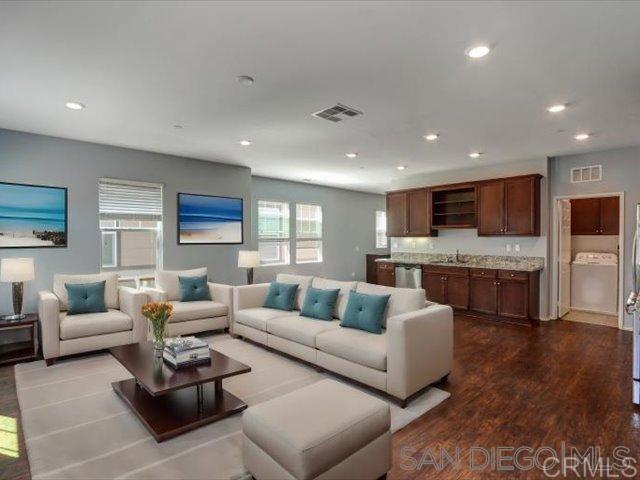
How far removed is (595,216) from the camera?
655 cm

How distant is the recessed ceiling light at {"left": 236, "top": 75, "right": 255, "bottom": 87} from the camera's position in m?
2.94

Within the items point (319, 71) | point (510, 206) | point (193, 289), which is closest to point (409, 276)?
point (510, 206)

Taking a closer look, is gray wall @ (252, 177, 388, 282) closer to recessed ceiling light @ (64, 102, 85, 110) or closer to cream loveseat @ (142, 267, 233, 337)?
cream loveseat @ (142, 267, 233, 337)

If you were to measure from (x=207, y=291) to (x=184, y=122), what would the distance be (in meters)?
2.40

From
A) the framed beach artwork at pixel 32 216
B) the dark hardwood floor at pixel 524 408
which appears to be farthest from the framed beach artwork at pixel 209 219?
the dark hardwood floor at pixel 524 408

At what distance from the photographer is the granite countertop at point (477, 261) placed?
5879 millimetres

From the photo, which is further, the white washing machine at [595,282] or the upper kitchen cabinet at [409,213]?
the upper kitchen cabinet at [409,213]

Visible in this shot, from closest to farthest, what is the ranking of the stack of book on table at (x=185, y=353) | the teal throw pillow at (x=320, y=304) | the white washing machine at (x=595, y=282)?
the stack of book on table at (x=185, y=353)
the teal throw pillow at (x=320, y=304)
the white washing machine at (x=595, y=282)

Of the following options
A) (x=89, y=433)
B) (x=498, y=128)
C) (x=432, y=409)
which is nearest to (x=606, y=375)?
(x=432, y=409)

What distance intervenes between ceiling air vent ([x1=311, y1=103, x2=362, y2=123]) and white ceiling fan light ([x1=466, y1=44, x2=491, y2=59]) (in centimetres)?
132

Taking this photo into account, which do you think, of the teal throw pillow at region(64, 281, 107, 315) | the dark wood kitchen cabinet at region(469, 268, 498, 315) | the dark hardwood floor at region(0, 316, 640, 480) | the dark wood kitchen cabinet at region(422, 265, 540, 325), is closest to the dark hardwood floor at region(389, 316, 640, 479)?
the dark hardwood floor at region(0, 316, 640, 480)

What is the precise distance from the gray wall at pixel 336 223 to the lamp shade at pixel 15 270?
404 centimetres

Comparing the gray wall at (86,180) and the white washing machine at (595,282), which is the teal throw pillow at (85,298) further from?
the white washing machine at (595,282)

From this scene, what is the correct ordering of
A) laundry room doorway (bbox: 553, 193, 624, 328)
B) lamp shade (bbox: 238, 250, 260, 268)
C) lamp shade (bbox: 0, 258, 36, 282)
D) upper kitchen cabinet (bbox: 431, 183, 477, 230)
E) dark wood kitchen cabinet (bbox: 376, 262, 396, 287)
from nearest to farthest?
lamp shade (bbox: 0, 258, 36, 282) → lamp shade (bbox: 238, 250, 260, 268) → laundry room doorway (bbox: 553, 193, 624, 328) → upper kitchen cabinet (bbox: 431, 183, 477, 230) → dark wood kitchen cabinet (bbox: 376, 262, 396, 287)
